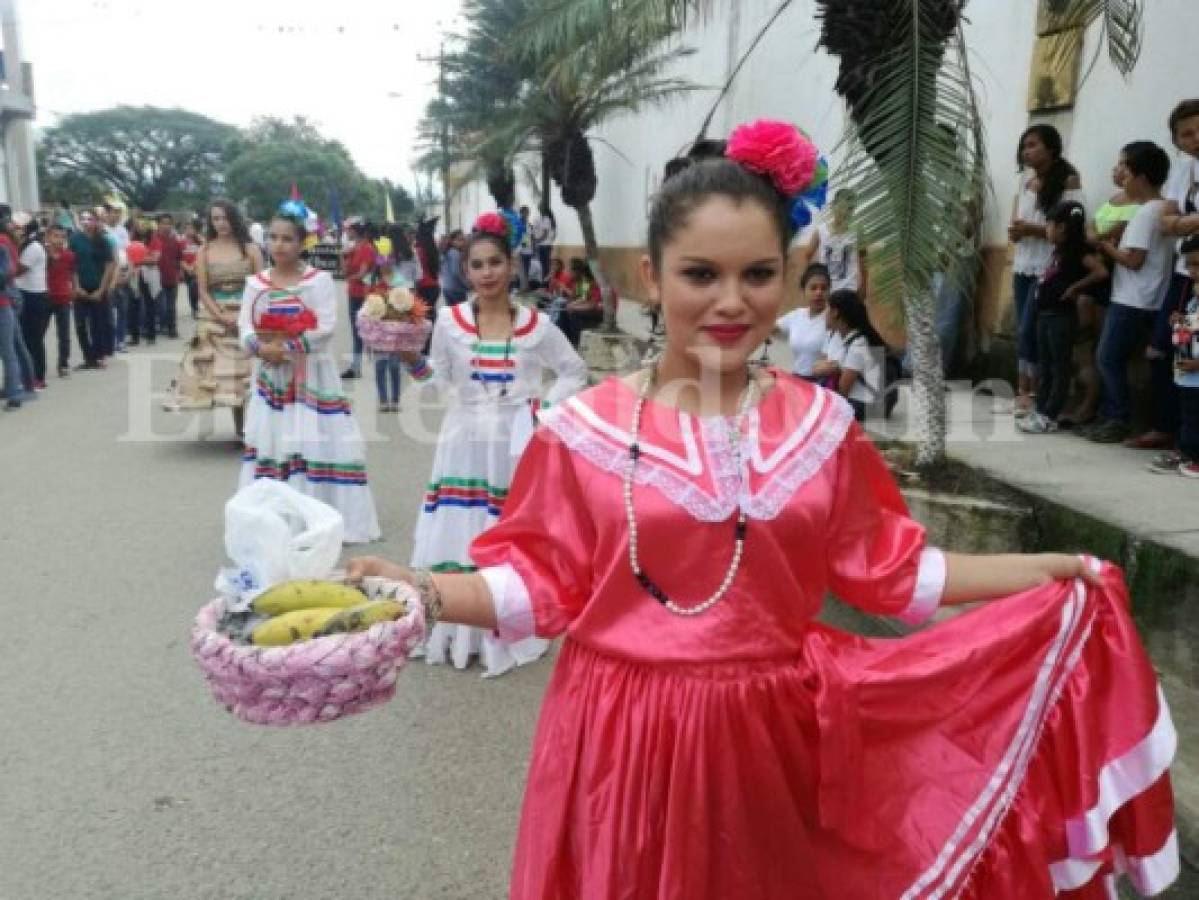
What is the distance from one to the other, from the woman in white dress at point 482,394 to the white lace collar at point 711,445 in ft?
8.23

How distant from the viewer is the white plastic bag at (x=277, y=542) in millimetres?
1943

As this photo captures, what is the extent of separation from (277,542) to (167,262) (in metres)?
15.8

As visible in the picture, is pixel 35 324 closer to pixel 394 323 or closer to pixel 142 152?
pixel 394 323

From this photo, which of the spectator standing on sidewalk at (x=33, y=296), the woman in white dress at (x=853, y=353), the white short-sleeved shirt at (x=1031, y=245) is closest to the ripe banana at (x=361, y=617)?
the woman in white dress at (x=853, y=353)

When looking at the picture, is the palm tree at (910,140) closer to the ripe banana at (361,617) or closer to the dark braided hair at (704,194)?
the dark braided hair at (704,194)

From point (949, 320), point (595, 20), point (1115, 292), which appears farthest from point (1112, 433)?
point (595, 20)

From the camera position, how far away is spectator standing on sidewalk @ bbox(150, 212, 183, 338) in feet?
52.4

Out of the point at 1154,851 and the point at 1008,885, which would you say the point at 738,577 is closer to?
the point at 1008,885

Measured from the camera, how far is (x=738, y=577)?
184 cm

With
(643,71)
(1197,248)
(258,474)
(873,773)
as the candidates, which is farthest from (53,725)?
(643,71)

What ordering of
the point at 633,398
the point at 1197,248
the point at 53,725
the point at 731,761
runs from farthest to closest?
1. the point at 1197,248
2. the point at 53,725
3. the point at 633,398
4. the point at 731,761

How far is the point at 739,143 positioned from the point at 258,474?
4.78 meters

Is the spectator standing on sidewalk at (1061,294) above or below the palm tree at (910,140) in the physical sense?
below

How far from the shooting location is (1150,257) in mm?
→ 5656
